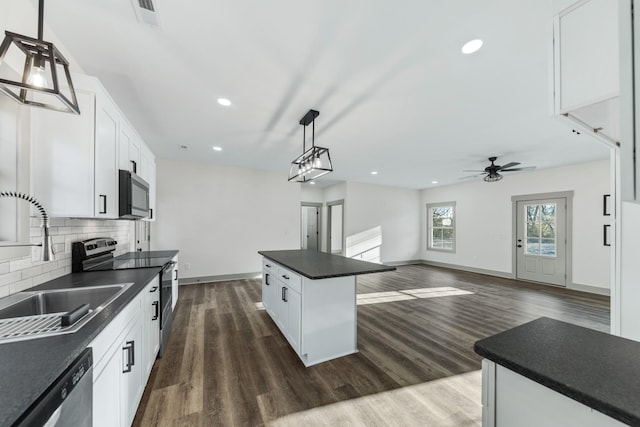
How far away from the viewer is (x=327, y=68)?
2035mm

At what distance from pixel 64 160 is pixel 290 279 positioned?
6.64 ft

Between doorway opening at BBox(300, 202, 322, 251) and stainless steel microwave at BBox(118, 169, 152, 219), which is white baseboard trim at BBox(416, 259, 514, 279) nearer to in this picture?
doorway opening at BBox(300, 202, 322, 251)

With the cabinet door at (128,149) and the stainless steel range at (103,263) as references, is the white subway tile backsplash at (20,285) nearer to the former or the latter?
the stainless steel range at (103,263)

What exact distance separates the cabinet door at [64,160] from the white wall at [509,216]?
25.3ft

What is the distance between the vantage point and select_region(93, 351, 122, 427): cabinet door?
43.0 inches

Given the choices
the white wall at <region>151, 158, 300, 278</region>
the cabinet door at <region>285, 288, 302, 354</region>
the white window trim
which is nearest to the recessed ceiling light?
the cabinet door at <region>285, 288, 302, 354</region>

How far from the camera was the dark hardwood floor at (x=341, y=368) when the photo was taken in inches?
68.7

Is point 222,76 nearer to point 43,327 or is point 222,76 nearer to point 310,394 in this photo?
point 43,327

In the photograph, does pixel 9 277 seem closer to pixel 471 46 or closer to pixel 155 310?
pixel 155 310

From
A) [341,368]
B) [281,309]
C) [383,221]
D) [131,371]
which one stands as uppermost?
[383,221]

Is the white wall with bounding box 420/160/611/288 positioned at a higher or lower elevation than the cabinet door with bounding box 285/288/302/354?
higher

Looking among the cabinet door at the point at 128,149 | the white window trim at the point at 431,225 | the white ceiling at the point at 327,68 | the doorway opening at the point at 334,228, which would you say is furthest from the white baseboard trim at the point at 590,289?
→ the cabinet door at the point at 128,149

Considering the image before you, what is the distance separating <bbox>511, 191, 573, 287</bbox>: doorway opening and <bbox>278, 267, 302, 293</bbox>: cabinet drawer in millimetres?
6123

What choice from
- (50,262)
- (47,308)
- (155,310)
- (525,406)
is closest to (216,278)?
(155,310)
